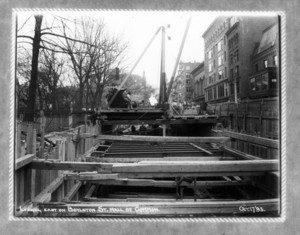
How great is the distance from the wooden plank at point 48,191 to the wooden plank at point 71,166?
14.1 inches

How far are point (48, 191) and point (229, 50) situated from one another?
2464 mm

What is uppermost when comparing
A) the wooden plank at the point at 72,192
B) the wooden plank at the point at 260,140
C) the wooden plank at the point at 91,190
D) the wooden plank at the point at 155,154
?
the wooden plank at the point at 260,140

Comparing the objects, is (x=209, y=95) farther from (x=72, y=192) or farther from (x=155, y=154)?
(x=72, y=192)

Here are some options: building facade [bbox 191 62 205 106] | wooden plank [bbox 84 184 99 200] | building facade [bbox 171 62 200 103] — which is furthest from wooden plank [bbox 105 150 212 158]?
building facade [bbox 191 62 205 106]

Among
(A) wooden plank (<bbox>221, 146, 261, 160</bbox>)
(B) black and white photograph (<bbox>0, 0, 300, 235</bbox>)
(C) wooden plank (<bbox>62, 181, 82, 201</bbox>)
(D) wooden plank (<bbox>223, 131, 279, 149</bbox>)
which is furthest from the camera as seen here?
(A) wooden plank (<bbox>221, 146, 261, 160</bbox>)

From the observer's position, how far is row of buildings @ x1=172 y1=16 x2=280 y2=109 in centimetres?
233

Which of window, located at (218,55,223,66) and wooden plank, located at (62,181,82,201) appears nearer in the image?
window, located at (218,55,223,66)

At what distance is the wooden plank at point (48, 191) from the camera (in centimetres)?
268

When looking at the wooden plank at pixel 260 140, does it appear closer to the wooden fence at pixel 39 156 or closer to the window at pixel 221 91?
the window at pixel 221 91

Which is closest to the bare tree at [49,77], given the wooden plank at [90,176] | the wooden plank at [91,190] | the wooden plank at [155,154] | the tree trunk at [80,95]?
the tree trunk at [80,95]

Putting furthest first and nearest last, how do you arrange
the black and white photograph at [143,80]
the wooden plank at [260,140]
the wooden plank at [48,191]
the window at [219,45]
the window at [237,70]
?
1. the window at [237,70]
2. the window at [219,45]
3. the wooden plank at [48,191]
4. the wooden plank at [260,140]
5. the black and white photograph at [143,80]

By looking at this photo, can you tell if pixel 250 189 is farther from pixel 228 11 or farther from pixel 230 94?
pixel 228 11

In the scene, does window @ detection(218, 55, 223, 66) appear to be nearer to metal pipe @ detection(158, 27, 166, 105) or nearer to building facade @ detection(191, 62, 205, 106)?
building facade @ detection(191, 62, 205, 106)

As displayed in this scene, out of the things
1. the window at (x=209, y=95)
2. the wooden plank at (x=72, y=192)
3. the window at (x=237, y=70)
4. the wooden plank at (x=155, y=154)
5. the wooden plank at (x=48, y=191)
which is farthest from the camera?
the wooden plank at (x=155, y=154)
